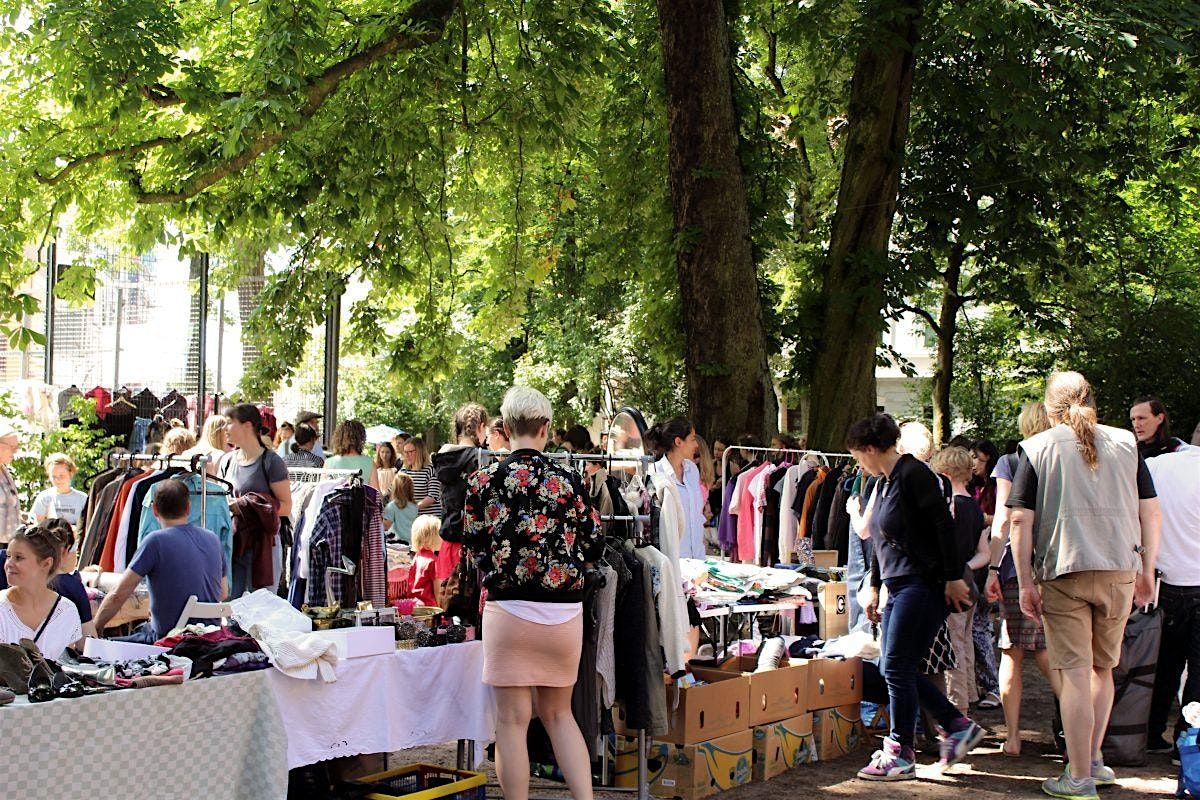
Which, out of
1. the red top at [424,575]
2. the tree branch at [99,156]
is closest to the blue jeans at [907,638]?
the red top at [424,575]

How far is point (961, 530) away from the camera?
7738mm

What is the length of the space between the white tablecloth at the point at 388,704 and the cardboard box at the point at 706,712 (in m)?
0.95

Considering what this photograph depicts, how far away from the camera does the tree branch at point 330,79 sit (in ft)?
34.5

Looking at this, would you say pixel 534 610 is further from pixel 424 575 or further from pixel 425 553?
pixel 425 553

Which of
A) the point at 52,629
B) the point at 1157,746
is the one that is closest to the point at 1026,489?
the point at 1157,746

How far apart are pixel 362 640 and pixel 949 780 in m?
3.44

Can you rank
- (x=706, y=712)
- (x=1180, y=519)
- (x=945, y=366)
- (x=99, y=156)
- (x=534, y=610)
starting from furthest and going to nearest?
(x=945, y=366) → (x=99, y=156) → (x=1180, y=519) → (x=706, y=712) → (x=534, y=610)

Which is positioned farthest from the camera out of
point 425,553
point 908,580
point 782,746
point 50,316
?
point 50,316

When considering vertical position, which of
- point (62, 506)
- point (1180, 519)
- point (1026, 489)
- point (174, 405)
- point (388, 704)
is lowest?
point (388, 704)

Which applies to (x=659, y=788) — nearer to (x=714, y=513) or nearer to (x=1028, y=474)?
(x=1028, y=474)

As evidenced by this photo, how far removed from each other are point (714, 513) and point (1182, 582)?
6823mm

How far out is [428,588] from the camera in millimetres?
8391

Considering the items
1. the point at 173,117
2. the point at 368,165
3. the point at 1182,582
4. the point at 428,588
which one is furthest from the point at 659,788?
the point at 173,117

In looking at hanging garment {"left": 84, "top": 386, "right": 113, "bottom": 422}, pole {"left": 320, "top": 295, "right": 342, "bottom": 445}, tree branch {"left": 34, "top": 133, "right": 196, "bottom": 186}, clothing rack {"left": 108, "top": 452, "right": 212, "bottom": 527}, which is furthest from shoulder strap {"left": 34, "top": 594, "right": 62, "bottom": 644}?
hanging garment {"left": 84, "top": 386, "right": 113, "bottom": 422}
